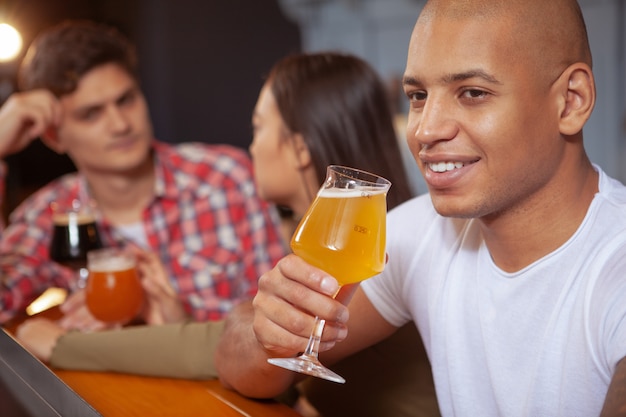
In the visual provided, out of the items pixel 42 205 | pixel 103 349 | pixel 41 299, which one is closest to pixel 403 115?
pixel 42 205

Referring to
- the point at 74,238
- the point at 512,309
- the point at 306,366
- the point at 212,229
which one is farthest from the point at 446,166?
the point at 212,229

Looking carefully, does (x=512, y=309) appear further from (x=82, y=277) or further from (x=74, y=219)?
(x=82, y=277)

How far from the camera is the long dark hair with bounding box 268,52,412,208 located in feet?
6.77

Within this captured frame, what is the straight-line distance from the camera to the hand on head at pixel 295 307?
118cm

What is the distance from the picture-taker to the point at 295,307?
1.23 m

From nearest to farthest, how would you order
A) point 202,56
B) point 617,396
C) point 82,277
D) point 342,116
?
point 617,396
point 342,116
point 82,277
point 202,56

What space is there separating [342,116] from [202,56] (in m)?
4.55

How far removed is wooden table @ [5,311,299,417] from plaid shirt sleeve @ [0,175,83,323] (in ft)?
2.71

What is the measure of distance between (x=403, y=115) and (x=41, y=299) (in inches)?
132

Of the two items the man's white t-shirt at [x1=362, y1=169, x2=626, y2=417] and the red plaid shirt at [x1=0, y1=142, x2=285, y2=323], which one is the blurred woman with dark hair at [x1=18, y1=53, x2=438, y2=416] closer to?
the man's white t-shirt at [x1=362, y1=169, x2=626, y2=417]

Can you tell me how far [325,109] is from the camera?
2.06 meters

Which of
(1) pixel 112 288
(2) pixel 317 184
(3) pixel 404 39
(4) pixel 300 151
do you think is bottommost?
(1) pixel 112 288

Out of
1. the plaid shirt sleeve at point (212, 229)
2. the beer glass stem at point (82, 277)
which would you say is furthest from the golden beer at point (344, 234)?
the plaid shirt sleeve at point (212, 229)

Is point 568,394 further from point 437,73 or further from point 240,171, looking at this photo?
point 240,171
